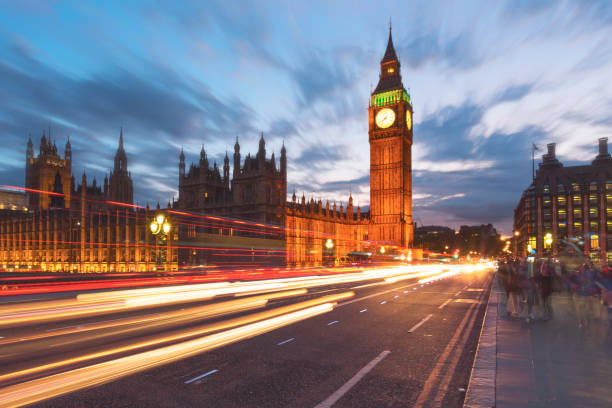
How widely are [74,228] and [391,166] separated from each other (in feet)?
229

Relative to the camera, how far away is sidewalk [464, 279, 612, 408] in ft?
20.3

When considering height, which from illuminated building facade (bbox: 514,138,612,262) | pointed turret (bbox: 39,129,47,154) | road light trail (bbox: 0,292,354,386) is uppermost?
pointed turret (bbox: 39,129,47,154)

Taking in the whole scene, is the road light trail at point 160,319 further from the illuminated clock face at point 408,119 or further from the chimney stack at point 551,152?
the chimney stack at point 551,152

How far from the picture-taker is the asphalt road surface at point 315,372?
6609 mm

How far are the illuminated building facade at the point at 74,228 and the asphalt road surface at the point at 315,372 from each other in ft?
117

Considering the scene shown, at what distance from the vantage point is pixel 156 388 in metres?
7.07

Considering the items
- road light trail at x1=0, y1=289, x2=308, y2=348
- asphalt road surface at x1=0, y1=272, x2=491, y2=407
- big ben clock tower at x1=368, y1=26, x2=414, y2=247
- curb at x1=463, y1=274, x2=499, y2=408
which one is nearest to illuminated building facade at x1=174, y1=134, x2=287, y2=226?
big ben clock tower at x1=368, y1=26, x2=414, y2=247

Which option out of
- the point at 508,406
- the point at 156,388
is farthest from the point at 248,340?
the point at 508,406

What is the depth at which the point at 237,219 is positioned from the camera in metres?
Result: 78.1

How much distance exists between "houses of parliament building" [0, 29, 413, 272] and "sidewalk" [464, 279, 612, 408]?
48.7m

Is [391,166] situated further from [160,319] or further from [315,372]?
[315,372]

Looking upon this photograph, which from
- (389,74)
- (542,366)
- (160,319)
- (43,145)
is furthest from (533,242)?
(43,145)

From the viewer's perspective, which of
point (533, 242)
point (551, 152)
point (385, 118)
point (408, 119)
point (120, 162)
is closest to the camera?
point (533, 242)

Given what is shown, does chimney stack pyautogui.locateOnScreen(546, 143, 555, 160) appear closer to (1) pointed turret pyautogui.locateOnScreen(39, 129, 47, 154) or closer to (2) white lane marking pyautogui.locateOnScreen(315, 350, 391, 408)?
(2) white lane marking pyautogui.locateOnScreen(315, 350, 391, 408)
